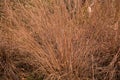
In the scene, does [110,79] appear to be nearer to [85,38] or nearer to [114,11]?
[85,38]

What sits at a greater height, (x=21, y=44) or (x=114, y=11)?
(x=114, y=11)

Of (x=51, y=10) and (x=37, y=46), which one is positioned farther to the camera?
(x=51, y=10)

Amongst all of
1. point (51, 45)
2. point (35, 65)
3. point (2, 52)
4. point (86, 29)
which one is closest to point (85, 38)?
point (86, 29)

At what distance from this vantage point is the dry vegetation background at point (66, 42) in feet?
6.54

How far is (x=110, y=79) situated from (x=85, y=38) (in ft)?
1.13

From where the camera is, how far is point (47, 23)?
2.09m

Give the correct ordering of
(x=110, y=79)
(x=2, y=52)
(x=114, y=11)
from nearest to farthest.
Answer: (x=110, y=79)
(x=114, y=11)
(x=2, y=52)

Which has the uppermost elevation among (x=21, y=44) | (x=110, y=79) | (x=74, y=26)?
(x=74, y=26)

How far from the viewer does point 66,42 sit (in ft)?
6.49

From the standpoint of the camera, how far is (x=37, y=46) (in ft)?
6.84

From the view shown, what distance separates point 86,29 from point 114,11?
0.26 metres

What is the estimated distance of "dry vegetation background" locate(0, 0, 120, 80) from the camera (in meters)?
1.99

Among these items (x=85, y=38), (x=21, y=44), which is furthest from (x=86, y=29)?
(x=21, y=44)

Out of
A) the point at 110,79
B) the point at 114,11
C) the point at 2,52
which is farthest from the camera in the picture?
the point at 2,52
